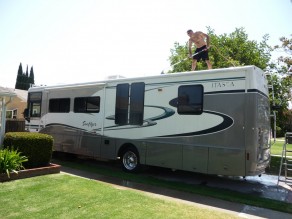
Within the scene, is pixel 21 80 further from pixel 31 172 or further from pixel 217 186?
pixel 217 186

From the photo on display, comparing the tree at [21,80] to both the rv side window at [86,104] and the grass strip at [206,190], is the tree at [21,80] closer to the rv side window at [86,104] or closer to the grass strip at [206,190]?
the rv side window at [86,104]

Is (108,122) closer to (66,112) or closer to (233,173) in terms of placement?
(66,112)

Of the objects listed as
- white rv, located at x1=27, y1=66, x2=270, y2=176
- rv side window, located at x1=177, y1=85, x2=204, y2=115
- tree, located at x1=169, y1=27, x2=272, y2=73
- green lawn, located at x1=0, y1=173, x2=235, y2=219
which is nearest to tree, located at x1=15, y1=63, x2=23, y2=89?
tree, located at x1=169, y1=27, x2=272, y2=73

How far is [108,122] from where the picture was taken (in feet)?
34.3

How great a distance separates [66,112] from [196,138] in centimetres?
609

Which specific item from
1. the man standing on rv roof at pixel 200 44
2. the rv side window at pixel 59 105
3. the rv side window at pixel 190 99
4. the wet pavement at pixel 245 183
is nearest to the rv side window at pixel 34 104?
the rv side window at pixel 59 105

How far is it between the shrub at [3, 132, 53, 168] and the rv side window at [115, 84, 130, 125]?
98.2 inches

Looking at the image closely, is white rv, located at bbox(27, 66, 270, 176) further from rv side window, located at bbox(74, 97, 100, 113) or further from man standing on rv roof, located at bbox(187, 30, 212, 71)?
man standing on rv roof, located at bbox(187, 30, 212, 71)

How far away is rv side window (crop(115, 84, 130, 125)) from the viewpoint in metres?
9.98

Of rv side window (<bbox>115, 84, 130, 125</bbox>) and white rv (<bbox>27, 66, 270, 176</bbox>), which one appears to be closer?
white rv (<bbox>27, 66, 270, 176</bbox>)

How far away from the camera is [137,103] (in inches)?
383

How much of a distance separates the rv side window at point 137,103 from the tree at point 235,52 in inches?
296

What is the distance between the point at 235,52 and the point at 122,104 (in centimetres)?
1096

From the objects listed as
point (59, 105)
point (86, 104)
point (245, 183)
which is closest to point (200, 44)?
point (86, 104)
